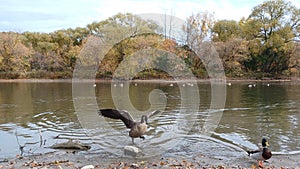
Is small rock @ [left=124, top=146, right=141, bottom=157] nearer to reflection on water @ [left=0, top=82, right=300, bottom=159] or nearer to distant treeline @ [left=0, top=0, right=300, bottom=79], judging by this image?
reflection on water @ [left=0, top=82, right=300, bottom=159]

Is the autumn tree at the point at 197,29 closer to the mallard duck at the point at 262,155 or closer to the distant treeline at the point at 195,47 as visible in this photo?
the distant treeline at the point at 195,47

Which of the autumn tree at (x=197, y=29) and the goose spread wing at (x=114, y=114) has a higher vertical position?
the autumn tree at (x=197, y=29)

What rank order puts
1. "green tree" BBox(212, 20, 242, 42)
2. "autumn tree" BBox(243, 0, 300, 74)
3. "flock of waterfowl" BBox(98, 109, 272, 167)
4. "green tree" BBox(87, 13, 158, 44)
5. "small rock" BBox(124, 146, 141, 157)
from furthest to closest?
1. "green tree" BBox(212, 20, 242, 42)
2. "autumn tree" BBox(243, 0, 300, 74)
3. "green tree" BBox(87, 13, 158, 44)
4. "small rock" BBox(124, 146, 141, 157)
5. "flock of waterfowl" BBox(98, 109, 272, 167)

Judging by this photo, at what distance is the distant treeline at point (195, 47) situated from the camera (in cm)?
4575

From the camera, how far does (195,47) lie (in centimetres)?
4747

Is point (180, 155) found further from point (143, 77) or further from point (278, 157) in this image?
point (143, 77)

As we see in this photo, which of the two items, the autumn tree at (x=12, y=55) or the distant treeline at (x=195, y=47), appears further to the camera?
the autumn tree at (x=12, y=55)

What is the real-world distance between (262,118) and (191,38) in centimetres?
3449

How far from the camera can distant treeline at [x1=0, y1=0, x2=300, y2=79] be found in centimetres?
4575

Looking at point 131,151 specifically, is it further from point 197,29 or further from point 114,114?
point 197,29

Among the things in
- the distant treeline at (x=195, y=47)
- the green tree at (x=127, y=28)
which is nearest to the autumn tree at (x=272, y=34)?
the distant treeline at (x=195, y=47)

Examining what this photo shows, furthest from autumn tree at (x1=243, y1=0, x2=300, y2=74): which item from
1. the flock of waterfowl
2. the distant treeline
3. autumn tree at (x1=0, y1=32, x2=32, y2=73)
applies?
the flock of waterfowl

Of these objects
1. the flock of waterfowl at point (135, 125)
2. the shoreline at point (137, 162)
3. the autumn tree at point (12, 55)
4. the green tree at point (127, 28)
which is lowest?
the shoreline at point (137, 162)

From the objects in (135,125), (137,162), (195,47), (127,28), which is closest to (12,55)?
(127,28)
